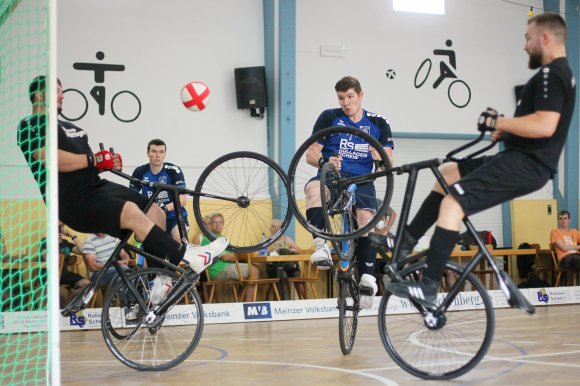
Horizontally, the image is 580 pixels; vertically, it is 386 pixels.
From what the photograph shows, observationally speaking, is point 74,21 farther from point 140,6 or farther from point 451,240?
point 451,240

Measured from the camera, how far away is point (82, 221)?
18.5ft

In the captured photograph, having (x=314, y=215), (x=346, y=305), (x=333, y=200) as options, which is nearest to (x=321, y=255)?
(x=314, y=215)

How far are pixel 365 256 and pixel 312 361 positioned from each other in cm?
94

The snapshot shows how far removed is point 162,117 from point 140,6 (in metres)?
1.90

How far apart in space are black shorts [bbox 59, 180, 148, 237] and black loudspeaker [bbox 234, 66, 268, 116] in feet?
25.6

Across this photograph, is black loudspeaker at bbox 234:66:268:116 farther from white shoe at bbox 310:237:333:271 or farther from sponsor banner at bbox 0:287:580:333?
white shoe at bbox 310:237:333:271

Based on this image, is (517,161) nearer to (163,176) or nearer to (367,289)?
(367,289)

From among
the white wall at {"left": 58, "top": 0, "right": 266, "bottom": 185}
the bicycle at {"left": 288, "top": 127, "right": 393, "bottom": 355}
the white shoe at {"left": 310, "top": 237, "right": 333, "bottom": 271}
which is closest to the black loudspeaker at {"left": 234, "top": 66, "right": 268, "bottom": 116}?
the white wall at {"left": 58, "top": 0, "right": 266, "bottom": 185}

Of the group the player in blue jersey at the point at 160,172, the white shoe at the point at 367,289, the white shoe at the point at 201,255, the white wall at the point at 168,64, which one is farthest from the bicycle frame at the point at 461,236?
the white wall at the point at 168,64

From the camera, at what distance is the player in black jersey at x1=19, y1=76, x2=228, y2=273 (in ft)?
18.1

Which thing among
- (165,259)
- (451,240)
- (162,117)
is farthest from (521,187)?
(162,117)

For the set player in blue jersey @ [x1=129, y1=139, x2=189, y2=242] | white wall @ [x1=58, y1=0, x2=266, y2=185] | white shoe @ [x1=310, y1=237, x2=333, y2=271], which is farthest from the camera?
white wall @ [x1=58, y1=0, x2=266, y2=185]

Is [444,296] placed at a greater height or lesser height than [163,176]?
lesser

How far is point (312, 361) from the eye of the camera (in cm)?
620
